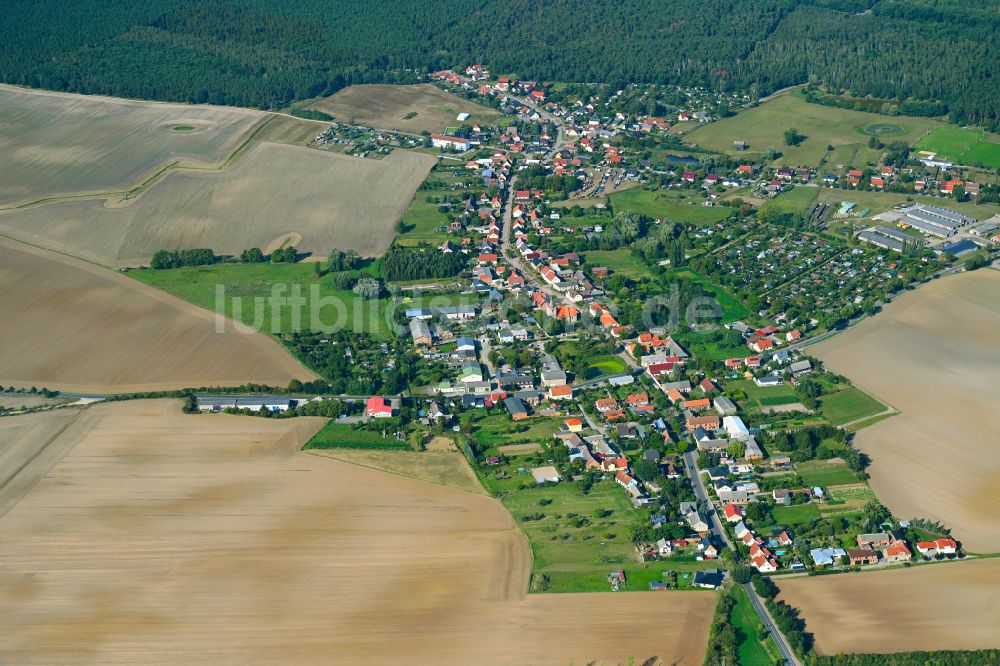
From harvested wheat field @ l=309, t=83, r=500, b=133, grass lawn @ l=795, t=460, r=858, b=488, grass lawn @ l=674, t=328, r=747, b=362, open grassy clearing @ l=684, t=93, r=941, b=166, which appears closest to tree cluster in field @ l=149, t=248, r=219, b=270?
harvested wheat field @ l=309, t=83, r=500, b=133

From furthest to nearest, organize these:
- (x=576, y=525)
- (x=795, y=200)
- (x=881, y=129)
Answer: (x=881, y=129) < (x=795, y=200) < (x=576, y=525)

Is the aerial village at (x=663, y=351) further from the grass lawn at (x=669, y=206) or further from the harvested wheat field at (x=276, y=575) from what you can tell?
the harvested wheat field at (x=276, y=575)

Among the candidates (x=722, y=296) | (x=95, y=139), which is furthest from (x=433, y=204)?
(x=95, y=139)

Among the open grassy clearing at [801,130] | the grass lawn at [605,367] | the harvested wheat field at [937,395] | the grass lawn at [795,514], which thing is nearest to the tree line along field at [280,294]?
the grass lawn at [605,367]

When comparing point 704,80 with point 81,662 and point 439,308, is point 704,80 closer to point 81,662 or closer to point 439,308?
point 439,308

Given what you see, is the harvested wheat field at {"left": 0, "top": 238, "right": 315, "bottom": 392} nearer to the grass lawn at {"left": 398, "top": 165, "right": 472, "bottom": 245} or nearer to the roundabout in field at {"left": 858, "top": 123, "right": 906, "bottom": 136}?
the grass lawn at {"left": 398, "top": 165, "right": 472, "bottom": 245}

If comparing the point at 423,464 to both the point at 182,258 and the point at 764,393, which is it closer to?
the point at 764,393
